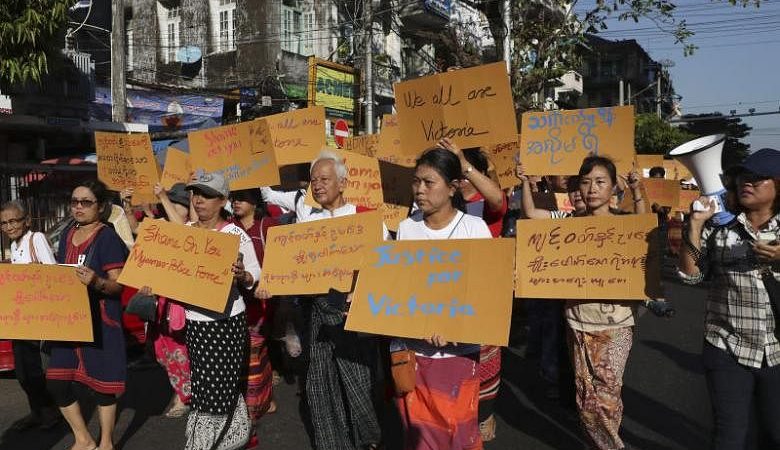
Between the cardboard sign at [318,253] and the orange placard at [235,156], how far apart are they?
1197 mm

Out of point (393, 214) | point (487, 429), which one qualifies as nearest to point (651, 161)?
point (393, 214)

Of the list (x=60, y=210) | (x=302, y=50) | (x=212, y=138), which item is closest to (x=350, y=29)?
(x=302, y=50)

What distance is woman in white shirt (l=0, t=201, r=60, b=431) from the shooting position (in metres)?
4.49

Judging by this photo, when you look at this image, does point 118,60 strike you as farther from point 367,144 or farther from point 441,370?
point 441,370

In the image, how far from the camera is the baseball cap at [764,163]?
284 cm

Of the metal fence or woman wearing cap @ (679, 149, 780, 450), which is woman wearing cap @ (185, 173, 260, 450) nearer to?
woman wearing cap @ (679, 149, 780, 450)

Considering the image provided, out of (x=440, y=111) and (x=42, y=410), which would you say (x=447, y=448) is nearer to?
(x=440, y=111)

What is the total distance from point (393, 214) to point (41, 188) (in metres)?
8.86

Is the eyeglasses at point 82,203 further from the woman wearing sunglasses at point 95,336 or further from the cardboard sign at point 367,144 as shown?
the cardboard sign at point 367,144

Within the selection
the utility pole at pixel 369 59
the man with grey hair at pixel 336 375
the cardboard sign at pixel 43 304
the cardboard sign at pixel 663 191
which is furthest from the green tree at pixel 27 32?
Result: the utility pole at pixel 369 59

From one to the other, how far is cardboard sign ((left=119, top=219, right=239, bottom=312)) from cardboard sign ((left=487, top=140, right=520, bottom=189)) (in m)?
2.41

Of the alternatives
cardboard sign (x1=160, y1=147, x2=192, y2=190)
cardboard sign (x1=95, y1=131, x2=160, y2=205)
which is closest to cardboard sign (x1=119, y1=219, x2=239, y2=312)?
cardboard sign (x1=160, y1=147, x2=192, y2=190)

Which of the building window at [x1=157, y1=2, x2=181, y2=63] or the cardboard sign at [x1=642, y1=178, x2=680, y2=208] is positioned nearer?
the cardboard sign at [x1=642, y1=178, x2=680, y2=208]

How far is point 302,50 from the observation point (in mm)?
21906
